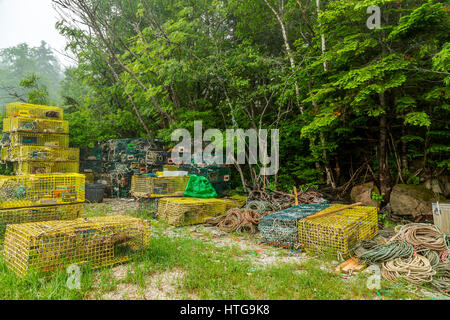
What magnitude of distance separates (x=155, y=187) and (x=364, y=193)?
5.62 m

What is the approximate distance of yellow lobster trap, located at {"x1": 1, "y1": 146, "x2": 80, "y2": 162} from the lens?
26.7 feet

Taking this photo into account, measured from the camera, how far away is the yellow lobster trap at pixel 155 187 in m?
6.44

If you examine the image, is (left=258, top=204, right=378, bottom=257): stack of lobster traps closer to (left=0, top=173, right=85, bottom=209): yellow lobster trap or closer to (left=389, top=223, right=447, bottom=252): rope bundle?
(left=389, top=223, right=447, bottom=252): rope bundle

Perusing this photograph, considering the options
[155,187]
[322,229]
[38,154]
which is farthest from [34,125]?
[322,229]

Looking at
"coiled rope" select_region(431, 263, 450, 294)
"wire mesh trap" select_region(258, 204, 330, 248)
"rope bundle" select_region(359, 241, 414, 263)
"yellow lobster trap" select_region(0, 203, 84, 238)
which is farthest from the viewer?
"wire mesh trap" select_region(258, 204, 330, 248)

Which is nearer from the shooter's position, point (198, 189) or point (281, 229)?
point (281, 229)

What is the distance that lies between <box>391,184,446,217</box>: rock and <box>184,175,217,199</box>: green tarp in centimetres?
452

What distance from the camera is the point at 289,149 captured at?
9.30m

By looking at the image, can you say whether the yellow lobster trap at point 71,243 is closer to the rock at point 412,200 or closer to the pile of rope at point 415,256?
the pile of rope at point 415,256

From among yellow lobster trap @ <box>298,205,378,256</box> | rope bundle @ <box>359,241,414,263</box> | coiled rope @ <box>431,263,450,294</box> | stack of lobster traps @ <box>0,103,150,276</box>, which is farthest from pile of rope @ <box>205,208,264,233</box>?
coiled rope @ <box>431,263,450,294</box>

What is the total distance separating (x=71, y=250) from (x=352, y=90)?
6.32m

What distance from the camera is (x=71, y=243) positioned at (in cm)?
317

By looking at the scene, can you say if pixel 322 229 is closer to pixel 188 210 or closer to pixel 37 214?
pixel 188 210

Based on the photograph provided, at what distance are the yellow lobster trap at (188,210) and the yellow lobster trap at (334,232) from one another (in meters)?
2.57
